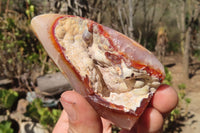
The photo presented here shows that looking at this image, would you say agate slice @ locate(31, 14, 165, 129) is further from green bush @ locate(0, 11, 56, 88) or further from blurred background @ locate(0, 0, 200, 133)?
green bush @ locate(0, 11, 56, 88)

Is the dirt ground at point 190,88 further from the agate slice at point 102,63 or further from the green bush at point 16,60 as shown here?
the green bush at point 16,60

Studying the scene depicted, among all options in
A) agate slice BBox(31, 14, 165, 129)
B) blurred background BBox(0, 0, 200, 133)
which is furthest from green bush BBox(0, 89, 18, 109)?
agate slice BBox(31, 14, 165, 129)

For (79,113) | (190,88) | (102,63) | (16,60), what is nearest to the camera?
(79,113)

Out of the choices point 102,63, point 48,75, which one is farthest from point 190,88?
point 102,63

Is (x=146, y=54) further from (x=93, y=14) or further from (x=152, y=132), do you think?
(x=93, y=14)

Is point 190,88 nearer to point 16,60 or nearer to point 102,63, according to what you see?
point 102,63

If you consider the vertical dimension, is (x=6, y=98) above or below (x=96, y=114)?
below
